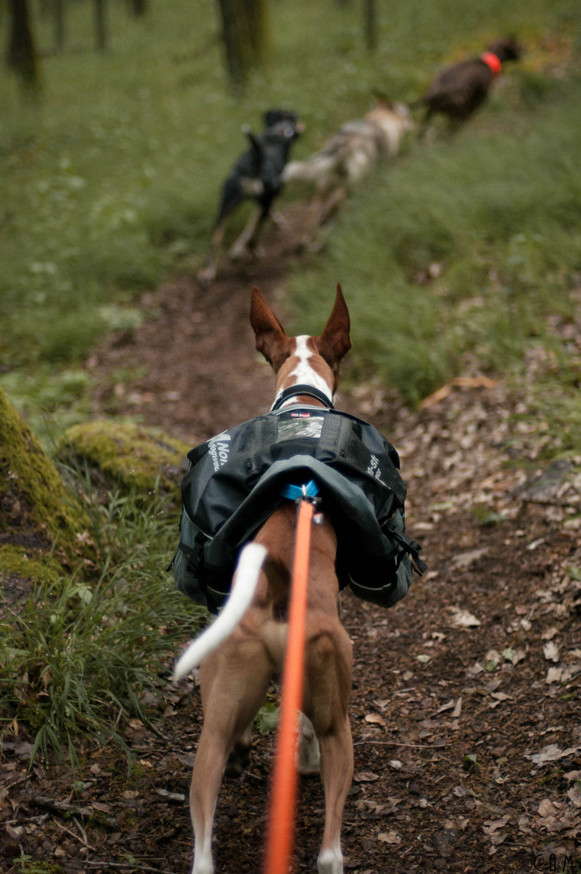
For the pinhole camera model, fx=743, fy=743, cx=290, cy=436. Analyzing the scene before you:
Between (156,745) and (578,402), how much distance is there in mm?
3068

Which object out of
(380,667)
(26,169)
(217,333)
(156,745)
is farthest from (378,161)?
(156,745)

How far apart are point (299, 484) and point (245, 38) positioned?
13.9 meters

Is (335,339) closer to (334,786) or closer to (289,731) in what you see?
(334,786)

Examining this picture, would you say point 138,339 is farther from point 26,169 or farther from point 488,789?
point 26,169

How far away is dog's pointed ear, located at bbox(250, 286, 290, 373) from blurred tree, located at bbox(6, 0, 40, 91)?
16.8 m

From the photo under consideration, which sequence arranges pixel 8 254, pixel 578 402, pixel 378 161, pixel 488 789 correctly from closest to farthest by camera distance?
pixel 488 789 → pixel 578 402 → pixel 8 254 → pixel 378 161

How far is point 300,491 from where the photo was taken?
7.34 feet

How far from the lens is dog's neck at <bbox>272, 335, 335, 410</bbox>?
287cm

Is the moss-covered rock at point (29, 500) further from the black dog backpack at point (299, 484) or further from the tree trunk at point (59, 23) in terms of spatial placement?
the tree trunk at point (59, 23)

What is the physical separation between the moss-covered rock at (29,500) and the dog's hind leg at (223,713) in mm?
1310

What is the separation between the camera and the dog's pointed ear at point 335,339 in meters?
3.09

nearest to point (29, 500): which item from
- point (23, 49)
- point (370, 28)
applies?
point (370, 28)

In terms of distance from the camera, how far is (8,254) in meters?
8.98

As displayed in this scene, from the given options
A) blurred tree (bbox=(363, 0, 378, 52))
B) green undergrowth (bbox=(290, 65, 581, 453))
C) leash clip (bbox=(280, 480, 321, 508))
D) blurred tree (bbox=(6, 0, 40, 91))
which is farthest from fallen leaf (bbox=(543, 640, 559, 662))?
blurred tree (bbox=(6, 0, 40, 91))
